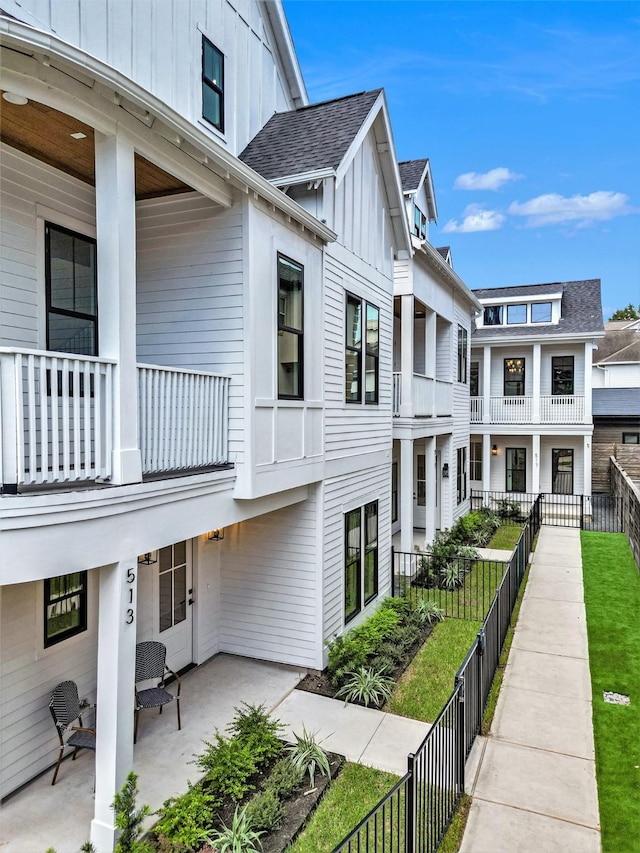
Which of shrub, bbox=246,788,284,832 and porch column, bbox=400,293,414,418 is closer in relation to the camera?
shrub, bbox=246,788,284,832

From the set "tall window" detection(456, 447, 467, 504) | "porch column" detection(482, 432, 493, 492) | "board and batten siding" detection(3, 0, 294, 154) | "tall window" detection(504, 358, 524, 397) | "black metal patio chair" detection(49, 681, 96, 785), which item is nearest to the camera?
"black metal patio chair" detection(49, 681, 96, 785)

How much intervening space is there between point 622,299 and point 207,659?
575 feet

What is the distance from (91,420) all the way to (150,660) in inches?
139

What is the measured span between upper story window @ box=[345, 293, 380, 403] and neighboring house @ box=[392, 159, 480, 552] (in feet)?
8.14

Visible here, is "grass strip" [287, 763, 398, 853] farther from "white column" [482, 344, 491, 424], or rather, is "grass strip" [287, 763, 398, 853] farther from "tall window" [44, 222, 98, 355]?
"white column" [482, 344, 491, 424]

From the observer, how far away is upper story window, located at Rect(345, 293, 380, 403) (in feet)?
30.2

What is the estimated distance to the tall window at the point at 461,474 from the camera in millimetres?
18250

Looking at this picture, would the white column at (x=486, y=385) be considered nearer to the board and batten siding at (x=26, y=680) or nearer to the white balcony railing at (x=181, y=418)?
the white balcony railing at (x=181, y=418)

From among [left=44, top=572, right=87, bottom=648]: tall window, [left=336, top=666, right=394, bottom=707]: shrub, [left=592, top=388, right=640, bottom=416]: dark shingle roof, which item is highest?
[left=592, top=388, right=640, bottom=416]: dark shingle roof

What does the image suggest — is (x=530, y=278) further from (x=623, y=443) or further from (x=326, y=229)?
(x=326, y=229)

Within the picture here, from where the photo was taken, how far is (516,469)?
23578 millimetres

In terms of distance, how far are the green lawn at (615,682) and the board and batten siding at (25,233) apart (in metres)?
7.12

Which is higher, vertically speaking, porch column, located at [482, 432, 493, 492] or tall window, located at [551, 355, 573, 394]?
tall window, located at [551, 355, 573, 394]

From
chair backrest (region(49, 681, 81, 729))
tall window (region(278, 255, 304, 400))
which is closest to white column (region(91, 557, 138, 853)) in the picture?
chair backrest (region(49, 681, 81, 729))
